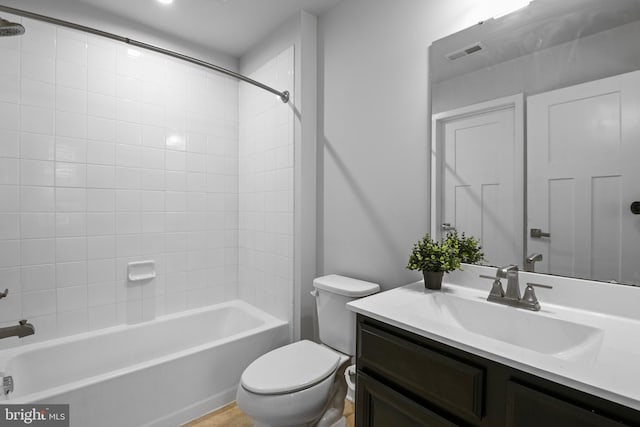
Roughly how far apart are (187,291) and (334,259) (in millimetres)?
1246

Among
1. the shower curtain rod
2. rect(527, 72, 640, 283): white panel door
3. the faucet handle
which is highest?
the shower curtain rod

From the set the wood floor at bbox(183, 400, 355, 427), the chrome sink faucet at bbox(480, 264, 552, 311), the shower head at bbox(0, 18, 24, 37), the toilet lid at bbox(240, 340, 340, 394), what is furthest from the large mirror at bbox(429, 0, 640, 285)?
the shower head at bbox(0, 18, 24, 37)

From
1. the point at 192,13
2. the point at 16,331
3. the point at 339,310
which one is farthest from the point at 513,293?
the point at 192,13

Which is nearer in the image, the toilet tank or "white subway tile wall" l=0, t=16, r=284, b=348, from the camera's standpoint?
the toilet tank

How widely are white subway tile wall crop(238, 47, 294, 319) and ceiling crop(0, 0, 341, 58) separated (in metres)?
0.26

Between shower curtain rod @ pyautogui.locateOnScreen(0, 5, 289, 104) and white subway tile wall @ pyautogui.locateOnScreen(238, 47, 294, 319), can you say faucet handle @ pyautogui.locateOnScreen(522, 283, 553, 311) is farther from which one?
shower curtain rod @ pyautogui.locateOnScreen(0, 5, 289, 104)

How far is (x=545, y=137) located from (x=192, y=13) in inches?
87.4

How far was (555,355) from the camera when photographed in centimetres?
96

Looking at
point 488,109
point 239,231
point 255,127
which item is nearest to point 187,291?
point 239,231

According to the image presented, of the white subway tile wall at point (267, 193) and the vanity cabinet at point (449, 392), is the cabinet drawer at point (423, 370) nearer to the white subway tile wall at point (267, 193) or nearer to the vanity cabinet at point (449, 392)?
the vanity cabinet at point (449, 392)

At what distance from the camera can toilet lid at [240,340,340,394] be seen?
1380 millimetres

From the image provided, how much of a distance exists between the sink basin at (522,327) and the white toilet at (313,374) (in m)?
0.51

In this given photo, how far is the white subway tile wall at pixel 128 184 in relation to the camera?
71.7 inches

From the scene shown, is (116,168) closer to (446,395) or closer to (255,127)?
(255,127)
